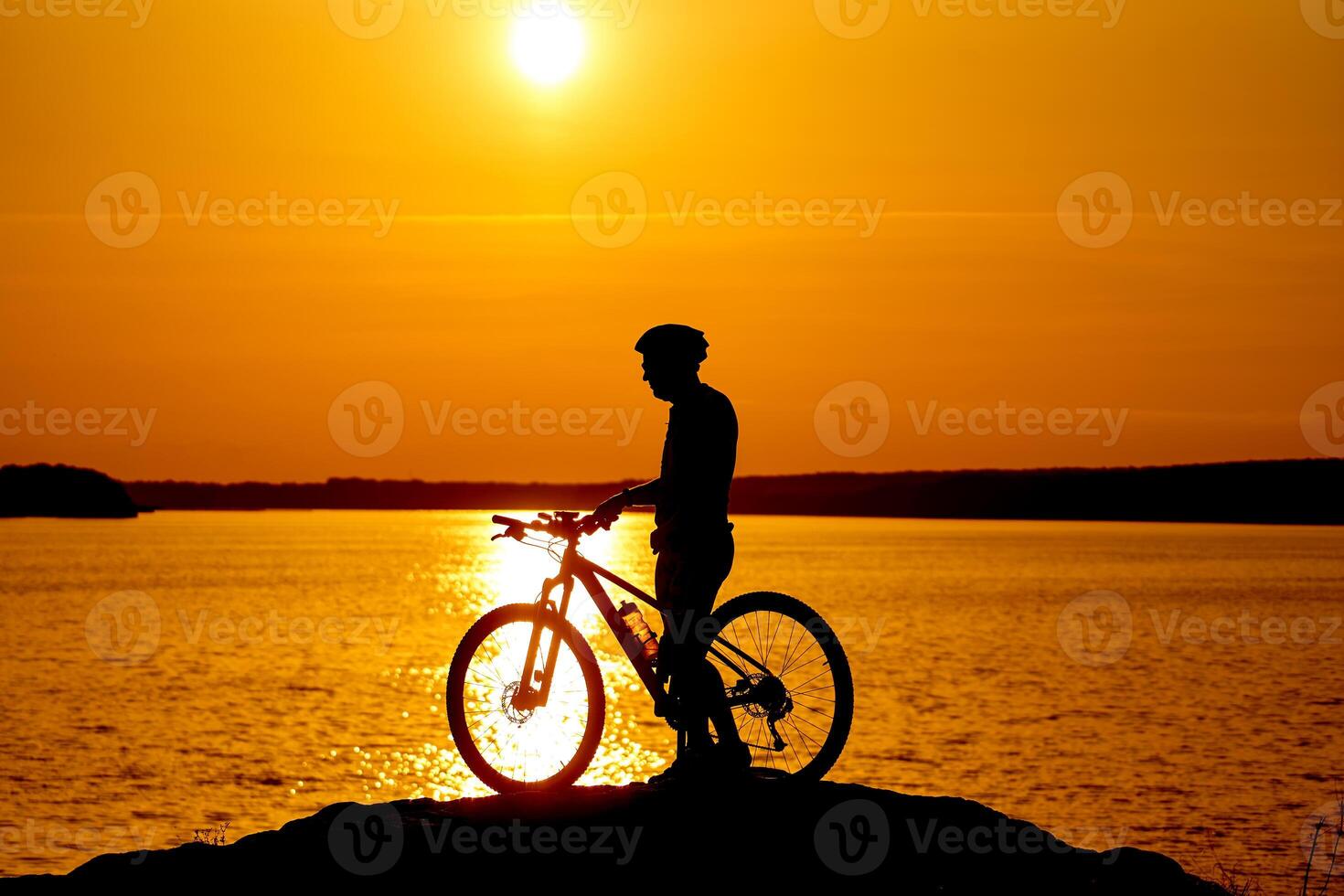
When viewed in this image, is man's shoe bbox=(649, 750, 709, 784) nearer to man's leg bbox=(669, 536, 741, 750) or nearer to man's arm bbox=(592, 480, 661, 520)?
man's leg bbox=(669, 536, 741, 750)

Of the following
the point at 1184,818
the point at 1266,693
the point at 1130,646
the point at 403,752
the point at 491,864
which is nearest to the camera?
the point at 491,864

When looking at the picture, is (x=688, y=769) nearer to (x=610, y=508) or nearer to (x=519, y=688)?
(x=519, y=688)

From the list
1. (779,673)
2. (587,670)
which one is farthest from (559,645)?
(779,673)

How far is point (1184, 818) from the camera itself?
37625 millimetres

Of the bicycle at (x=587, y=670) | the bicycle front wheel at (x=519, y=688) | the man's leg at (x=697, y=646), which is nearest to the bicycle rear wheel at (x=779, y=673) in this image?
the bicycle at (x=587, y=670)

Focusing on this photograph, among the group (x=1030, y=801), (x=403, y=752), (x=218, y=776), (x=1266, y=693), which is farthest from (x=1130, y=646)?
(x=218, y=776)

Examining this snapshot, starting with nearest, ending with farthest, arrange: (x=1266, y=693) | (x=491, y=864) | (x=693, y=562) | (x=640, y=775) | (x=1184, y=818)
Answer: (x=491, y=864)
(x=693, y=562)
(x=1184, y=818)
(x=640, y=775)
(x=1266, y=693)

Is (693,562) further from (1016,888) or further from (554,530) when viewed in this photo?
(1016,888)

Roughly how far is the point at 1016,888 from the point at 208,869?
492cm

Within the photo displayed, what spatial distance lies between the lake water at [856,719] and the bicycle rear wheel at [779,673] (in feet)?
81.4

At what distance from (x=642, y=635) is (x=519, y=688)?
34.1 inches

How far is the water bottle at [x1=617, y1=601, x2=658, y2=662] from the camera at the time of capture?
31.1 ft

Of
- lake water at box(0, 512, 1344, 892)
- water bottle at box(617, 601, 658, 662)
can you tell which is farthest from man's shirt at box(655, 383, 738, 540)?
lake water at box(0, 512, 1344, 892)

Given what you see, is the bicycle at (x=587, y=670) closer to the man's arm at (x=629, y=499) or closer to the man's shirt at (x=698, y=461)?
the man's arm at (x=629, y=499)
